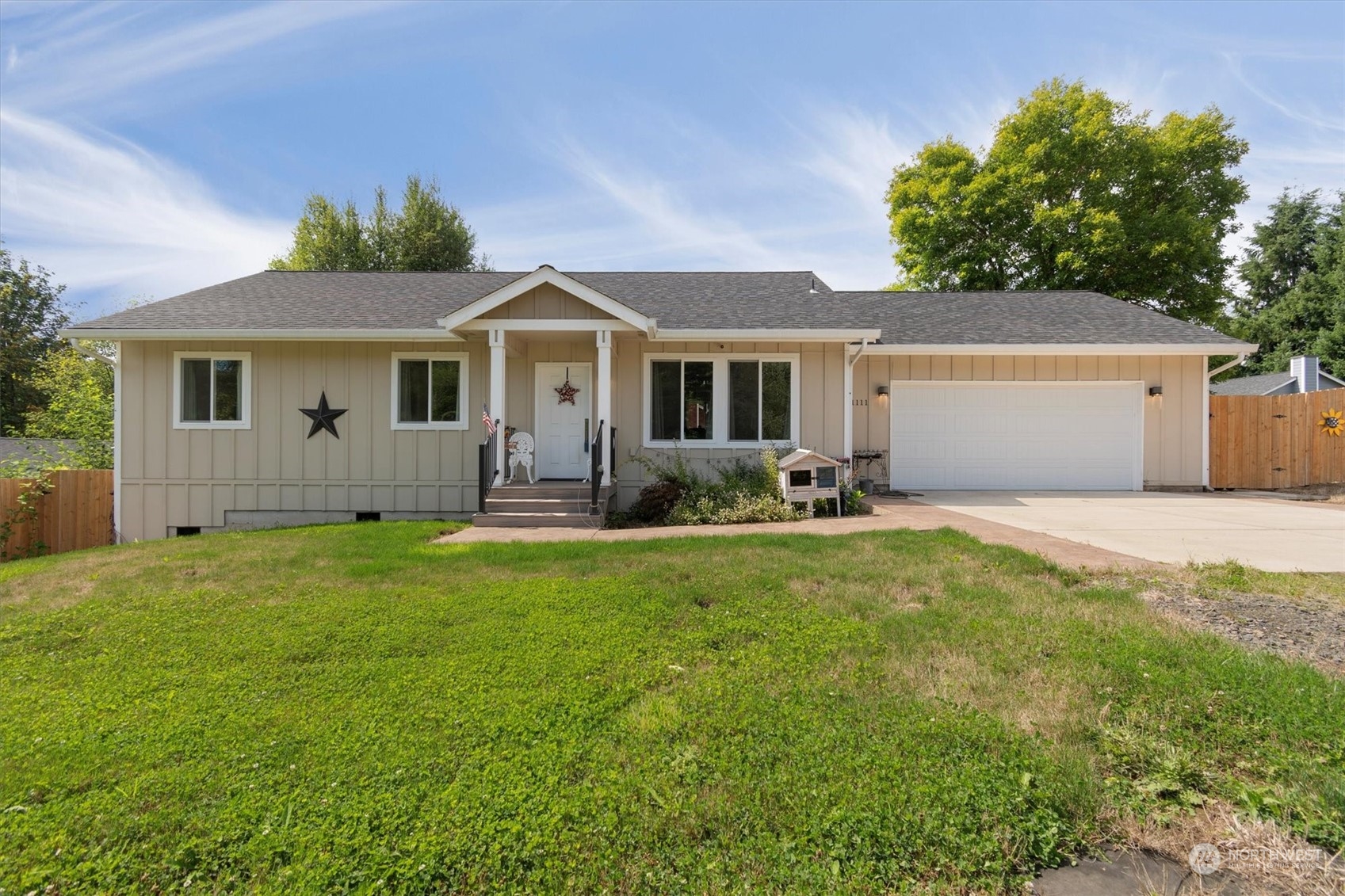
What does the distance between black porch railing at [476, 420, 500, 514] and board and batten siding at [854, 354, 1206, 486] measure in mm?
6620

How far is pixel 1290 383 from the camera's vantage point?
19219 millimetres

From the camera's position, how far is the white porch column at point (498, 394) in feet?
28.9

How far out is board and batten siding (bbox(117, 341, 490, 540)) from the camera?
958cm

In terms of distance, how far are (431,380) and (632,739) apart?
857 cm

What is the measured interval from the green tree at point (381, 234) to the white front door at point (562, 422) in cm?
1686

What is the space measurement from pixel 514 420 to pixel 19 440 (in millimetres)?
12701

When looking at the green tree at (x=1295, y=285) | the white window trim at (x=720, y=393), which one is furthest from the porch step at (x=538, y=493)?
the green tree at (x=1295, y=285)

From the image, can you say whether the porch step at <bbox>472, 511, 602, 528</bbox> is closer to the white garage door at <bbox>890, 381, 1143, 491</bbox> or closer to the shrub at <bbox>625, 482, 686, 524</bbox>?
the shrub at <bbox>625, 482, 686, 524</bbox>

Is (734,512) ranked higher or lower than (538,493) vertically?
lower

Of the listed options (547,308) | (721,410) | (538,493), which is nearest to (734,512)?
(721,410)

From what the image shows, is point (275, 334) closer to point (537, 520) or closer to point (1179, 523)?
point (537, 520)

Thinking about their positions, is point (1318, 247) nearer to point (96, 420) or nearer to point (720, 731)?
point (720, 731)

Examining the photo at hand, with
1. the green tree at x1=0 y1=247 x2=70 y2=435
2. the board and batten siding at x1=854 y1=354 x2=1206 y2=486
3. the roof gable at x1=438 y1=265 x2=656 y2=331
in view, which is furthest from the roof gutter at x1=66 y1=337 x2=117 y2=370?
the green tree at x1=0 y1=247 x2=70 y2=435
